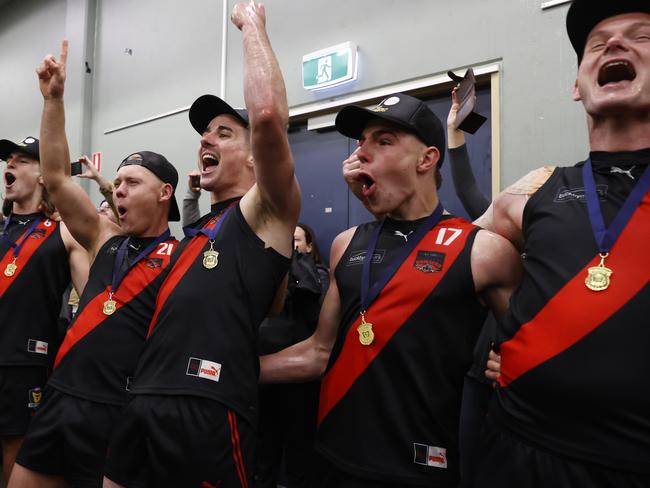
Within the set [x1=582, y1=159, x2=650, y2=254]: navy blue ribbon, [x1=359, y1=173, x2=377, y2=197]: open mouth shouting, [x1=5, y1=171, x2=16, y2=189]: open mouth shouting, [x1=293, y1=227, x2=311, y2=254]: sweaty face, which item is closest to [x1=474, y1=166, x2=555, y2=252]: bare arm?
[x1=582, y1=159, x2=650, y2=254]: navy blue ribbon

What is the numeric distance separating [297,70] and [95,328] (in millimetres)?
3272

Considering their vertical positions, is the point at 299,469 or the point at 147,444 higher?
the point at 147,444

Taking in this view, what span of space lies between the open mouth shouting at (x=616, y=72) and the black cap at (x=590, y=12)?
0.16 metres

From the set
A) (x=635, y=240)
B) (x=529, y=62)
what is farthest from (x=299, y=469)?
(x=529, y=62)

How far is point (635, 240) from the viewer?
1258mm

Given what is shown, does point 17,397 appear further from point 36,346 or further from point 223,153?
point 223,153

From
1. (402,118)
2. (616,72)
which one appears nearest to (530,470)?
(616,72)

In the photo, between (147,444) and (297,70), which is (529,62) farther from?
(147,444)

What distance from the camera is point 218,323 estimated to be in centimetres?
171

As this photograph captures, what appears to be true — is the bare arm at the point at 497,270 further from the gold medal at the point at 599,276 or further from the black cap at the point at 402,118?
the black cap at the point at 402,118

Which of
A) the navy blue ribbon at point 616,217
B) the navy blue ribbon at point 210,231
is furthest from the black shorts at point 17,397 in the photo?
the navy blue ribbon at point 616,217

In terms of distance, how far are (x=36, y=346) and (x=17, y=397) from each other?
0.29 metres

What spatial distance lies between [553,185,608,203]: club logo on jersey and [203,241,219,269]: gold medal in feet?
3.67

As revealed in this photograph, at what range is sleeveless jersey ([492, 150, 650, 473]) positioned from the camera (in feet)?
3.81
